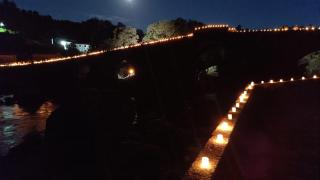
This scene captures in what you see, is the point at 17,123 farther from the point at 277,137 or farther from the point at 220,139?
the point at 220,139

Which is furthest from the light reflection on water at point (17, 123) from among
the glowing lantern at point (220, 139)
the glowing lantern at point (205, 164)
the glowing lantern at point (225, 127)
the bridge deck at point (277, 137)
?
the glowing lantern at point (205, 164)

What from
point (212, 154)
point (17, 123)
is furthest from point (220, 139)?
point (17, 123)

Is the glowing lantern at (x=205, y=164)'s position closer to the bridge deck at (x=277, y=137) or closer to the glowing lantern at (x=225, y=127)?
the bridge deck at (x=277, y=137)

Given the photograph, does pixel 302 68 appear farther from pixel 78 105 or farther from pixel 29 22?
pixel 29 22

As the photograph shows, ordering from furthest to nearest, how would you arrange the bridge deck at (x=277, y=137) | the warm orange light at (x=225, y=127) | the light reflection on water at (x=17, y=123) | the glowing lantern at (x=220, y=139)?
the light reflection on water at (x=17, y=123) < the bridge deck at (x=277, y=137) < the warm orange light at (x=225, y=127) < the glowing lantern at (x=220, y=139)

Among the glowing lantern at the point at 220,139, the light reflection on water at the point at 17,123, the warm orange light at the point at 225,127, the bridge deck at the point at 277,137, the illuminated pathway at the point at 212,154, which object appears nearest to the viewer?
the illuminated pathway at the point at 212,154

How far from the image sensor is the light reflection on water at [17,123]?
2700 cm

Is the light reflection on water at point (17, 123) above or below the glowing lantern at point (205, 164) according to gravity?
below

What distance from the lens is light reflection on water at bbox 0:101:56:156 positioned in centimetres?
2700

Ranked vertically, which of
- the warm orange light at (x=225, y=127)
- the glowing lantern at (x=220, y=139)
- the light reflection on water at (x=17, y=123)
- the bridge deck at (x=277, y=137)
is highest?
the warm orange light at (x=225, y=127)

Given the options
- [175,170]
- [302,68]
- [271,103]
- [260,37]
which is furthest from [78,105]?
[302,68]

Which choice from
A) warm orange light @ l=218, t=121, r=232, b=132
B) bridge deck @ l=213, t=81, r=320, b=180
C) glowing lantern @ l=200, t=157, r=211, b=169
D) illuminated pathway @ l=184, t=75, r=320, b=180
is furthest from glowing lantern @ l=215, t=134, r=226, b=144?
glowing lantern @ l=200, t=157, r=211, b=169

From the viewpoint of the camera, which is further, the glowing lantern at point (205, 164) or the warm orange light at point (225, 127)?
the warm orange light at point (225, 127)

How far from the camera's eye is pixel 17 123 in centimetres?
3316
